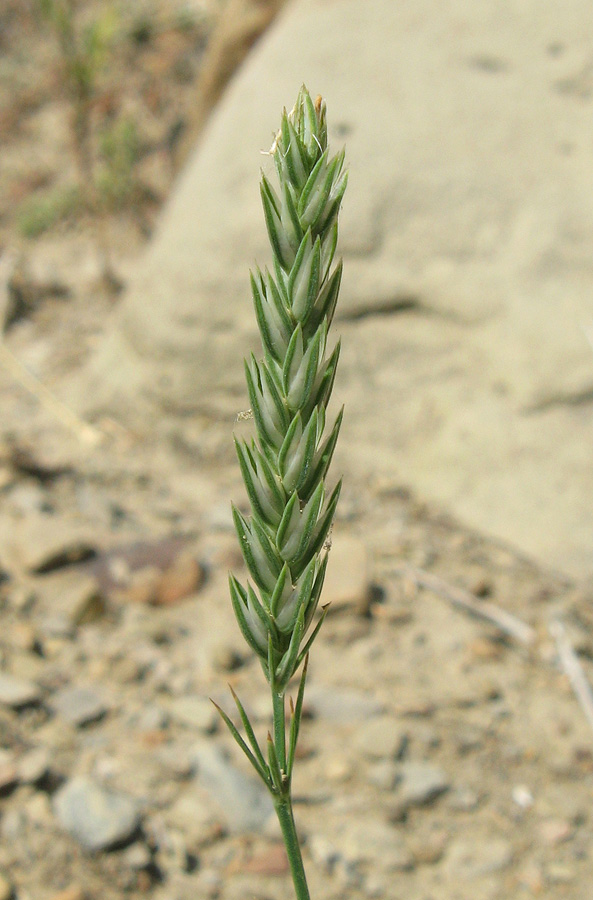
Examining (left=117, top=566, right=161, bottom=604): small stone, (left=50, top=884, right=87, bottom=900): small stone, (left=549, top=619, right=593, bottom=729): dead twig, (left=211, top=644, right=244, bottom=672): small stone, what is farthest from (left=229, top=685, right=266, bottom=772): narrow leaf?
(left=117, top=566, right=161, bottom=604): small stone

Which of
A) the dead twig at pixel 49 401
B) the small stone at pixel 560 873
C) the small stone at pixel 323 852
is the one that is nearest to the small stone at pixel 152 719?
the small stone at pixel 323 852

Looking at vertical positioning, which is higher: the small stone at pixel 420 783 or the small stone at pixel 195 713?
the small stone at pixel 195 713

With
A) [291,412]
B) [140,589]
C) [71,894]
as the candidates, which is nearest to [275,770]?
[291,412]

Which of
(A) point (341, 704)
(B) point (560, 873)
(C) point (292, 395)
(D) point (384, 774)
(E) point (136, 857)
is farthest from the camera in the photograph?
(A) point (341, 704)

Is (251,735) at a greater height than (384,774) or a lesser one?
greater

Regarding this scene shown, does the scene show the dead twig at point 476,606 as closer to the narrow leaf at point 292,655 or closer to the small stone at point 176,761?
the small stone at point 176,761

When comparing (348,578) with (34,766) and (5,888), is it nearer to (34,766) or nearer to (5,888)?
(34,766)
